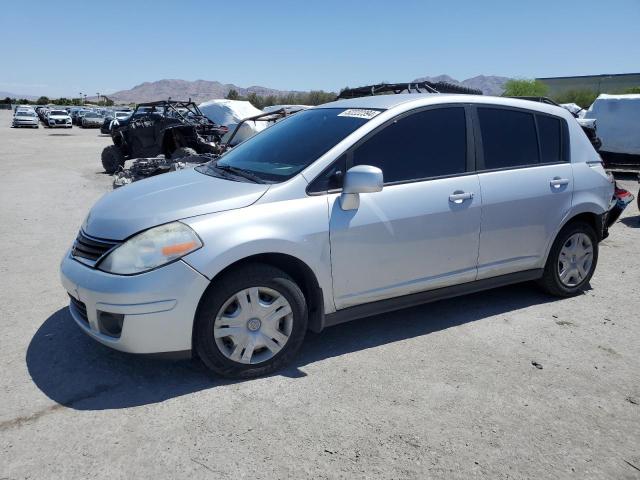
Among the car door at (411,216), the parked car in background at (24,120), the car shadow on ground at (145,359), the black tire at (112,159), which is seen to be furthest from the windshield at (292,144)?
the parked car in background at (24,120)

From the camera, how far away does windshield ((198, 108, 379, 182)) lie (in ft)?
12.2

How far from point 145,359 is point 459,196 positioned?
2457 millimetres

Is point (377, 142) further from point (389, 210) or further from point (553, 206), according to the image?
point (553, 206)

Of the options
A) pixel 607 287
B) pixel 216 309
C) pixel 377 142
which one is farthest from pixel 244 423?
pixel 607 287

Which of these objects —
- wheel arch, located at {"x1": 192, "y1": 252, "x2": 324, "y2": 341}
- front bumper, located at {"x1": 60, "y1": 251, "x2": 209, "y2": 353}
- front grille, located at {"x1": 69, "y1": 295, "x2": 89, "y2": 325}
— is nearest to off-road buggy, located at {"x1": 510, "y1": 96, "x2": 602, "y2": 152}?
wheel arch, located at {"x1": 192, "y1": 252, "x2": 324, "y2": 341}

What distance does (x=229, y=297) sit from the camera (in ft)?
10.5

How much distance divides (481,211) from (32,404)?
324 cm

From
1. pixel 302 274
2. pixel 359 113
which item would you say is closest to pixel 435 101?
pixel 359 113

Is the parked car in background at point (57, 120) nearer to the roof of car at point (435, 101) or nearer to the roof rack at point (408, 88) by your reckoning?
the roof rack at point (408, 88)

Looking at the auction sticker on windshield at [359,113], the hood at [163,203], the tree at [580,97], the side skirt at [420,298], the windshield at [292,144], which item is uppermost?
the tree at [580,97]

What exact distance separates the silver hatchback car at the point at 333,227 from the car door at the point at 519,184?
0.04 ft

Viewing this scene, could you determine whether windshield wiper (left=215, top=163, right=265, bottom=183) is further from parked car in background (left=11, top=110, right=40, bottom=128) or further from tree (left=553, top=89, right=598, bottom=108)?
tree (left=553, top=89, right=598, bottom=108)

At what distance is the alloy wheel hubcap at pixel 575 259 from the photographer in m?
4.77

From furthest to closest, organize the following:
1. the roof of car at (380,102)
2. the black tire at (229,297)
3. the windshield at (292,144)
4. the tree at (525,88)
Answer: the tree at (525,88) < the roof of car at (380,102) < the windshield at (292,144) < the black tire at (229,297)
